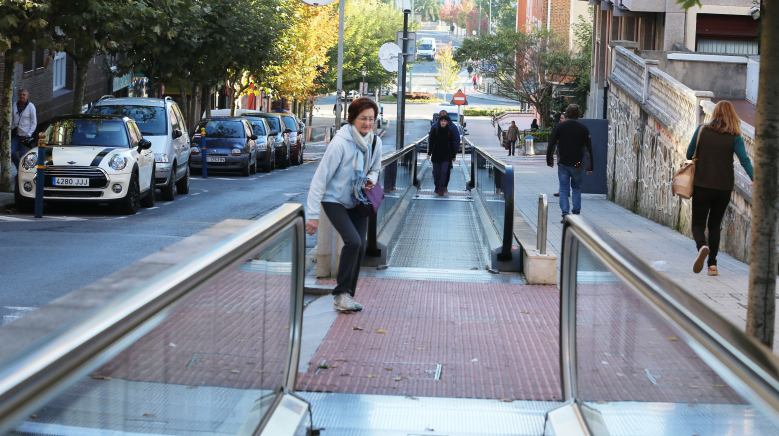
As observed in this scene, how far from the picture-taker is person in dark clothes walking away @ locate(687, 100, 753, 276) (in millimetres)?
9273

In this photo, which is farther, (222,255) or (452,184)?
(452,184)

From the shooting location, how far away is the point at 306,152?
163ft

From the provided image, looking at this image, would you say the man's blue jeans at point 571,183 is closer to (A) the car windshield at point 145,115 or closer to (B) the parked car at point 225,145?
(A) the car windshield at point 145,115

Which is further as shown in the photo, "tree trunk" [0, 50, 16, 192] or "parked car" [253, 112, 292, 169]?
"parked car" [253, 112, 292, 169]

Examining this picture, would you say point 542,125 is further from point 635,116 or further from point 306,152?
point 635,116

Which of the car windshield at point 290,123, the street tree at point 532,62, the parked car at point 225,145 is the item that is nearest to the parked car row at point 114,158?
the parked car at point 225,145

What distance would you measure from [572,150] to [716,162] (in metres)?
4.63

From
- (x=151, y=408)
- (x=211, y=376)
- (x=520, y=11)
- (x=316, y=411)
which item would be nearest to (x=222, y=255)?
(x=211, y=376)

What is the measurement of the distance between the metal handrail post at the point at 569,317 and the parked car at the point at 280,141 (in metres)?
28.5

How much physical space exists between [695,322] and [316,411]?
280 centimetres

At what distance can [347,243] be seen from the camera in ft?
23.7

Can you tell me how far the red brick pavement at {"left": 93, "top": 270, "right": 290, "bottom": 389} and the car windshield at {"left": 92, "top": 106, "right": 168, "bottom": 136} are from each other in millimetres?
15648

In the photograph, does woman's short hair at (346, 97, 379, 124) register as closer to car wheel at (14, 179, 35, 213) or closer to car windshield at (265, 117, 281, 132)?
car wheel at (14, 179, 35, 213)

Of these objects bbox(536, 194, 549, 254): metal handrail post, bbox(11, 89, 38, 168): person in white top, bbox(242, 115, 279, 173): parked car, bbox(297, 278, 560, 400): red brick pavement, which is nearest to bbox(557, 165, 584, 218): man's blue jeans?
bbox(536, 194, 549, 254): metal handrail post
